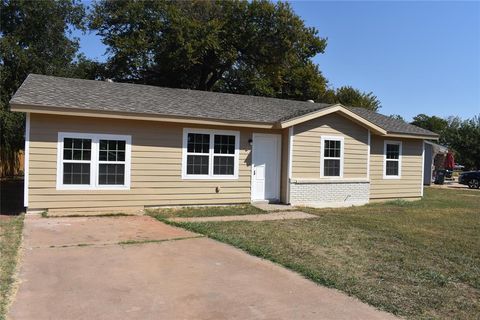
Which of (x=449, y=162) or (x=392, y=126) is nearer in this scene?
(x=392, y=126)

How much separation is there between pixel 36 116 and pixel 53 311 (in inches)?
312

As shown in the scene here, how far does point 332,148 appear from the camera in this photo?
15539 mm

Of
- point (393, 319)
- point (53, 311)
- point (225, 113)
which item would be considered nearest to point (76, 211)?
point (225, 113)

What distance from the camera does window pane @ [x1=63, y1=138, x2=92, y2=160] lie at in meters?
11.9

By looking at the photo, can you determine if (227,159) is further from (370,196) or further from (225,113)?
(370,196)

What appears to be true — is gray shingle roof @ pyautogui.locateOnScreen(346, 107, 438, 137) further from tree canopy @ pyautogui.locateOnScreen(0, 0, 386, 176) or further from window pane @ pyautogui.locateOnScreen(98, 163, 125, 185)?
tree canopy @ pyautogui.locateOnScreen(0, 0, 386, 176)

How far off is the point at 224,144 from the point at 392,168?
766 centimetres

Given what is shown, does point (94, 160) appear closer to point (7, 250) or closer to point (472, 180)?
point (7, 250)

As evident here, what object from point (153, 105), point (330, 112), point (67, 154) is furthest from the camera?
point (330, 112)

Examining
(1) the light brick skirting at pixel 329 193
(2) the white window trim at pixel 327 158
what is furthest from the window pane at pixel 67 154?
(2) the white window trim at pixel 327 158

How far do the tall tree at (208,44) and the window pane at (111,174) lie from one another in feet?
55.0

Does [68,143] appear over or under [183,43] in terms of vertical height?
under

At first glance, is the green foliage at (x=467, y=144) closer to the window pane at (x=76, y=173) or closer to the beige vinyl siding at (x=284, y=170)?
the beige vinyl siding at (x=284, y=170)

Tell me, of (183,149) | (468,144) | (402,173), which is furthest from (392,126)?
(468,144)
